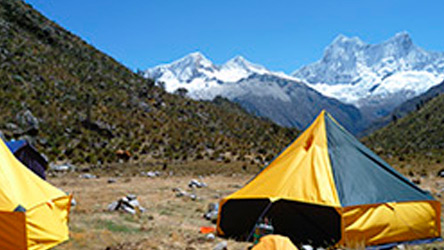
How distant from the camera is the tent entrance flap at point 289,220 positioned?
915cm

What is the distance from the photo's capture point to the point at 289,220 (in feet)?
32.3

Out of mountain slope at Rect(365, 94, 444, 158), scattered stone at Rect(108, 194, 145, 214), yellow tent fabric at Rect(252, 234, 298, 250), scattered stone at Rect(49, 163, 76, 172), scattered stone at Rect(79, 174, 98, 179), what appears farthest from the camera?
mountain slope at Rect(365, 94, 444, 158)

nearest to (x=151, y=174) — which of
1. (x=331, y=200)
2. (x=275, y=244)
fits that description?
(x=331, y=200)

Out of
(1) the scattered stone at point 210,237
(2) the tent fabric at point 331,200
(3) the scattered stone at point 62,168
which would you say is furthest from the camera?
(3) the scattered stone at point 62,168

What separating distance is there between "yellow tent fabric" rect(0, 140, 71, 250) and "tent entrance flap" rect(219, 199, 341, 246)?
4.34 m

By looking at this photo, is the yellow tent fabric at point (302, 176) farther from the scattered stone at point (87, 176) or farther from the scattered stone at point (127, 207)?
the scattered stone at point (87, 176)

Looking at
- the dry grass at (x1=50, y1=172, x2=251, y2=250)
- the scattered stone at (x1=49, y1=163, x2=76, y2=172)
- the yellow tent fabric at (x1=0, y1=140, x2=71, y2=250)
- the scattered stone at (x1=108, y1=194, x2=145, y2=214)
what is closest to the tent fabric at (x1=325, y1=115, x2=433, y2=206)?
the dry grass at (x1=50, y1=172, x2=251, y2=250)

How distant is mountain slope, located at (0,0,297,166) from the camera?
3102 centimetres

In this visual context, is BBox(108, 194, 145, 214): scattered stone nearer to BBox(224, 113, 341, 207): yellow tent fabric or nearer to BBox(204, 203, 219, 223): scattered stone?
BBox(204, 203, 219, 223): scattered stone

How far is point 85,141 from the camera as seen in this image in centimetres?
3169

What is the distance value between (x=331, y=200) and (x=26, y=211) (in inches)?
271

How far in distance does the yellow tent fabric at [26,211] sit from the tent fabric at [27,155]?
476 centimetres

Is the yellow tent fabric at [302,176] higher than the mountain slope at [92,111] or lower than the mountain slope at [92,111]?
lower

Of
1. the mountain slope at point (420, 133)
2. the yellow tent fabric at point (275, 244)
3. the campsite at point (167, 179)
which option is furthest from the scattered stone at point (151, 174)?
the mountain slope at point (420, 133)
